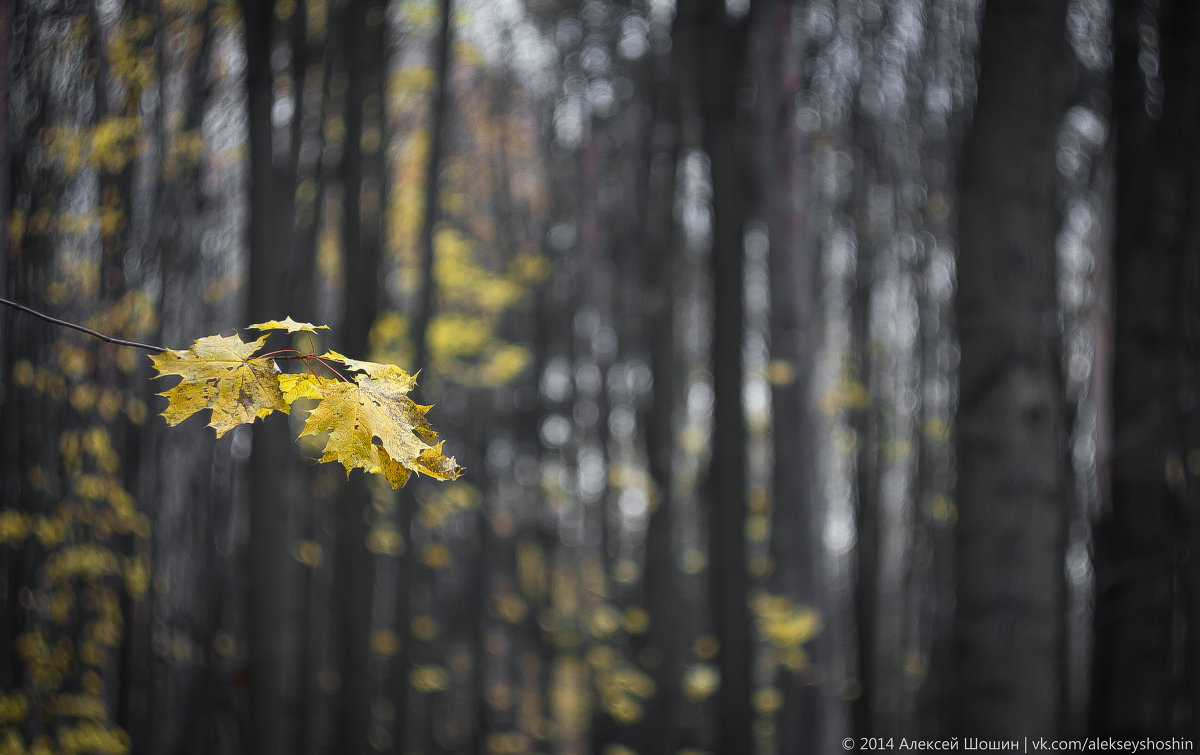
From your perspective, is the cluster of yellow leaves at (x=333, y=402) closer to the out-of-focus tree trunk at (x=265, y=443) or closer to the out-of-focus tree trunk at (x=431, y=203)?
the out-of-focus tree trunk at (x=265, y=443)

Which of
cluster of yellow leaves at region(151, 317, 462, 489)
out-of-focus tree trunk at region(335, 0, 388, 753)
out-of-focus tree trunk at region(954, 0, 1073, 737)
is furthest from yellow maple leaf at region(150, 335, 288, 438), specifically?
out-of-focus tree trunk at region(335, 0, 388, 753)

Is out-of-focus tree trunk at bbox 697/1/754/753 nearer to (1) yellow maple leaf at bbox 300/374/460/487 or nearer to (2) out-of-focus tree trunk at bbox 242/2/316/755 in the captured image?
(2) out-of-focus tree trunk at bbox 242/2/316/755

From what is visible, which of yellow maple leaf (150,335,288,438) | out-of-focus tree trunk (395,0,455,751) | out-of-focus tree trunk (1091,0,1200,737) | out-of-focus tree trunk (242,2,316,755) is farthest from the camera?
out-of-focus tree trunk (395,0,455,751)

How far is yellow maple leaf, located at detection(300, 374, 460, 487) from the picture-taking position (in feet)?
4.52

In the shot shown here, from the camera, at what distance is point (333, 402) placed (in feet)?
4.58

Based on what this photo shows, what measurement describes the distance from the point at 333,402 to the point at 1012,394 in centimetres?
211

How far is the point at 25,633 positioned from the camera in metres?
3.97

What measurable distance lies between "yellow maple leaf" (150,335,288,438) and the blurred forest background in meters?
2.15

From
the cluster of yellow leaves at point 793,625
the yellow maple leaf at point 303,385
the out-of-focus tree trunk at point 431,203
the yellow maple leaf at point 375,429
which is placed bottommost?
the cluster of yellow leaves at point 793,625

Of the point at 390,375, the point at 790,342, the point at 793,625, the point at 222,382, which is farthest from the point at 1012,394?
the point at 222,382

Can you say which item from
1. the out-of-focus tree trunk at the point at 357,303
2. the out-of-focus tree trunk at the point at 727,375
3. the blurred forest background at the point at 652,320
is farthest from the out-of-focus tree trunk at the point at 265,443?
the out-of-focus tree trunk at the point at 727,375

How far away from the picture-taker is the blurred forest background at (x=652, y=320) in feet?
8.47

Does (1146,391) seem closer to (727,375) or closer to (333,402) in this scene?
(727,375)

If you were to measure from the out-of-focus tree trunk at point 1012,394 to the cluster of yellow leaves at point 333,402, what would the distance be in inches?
74.4
